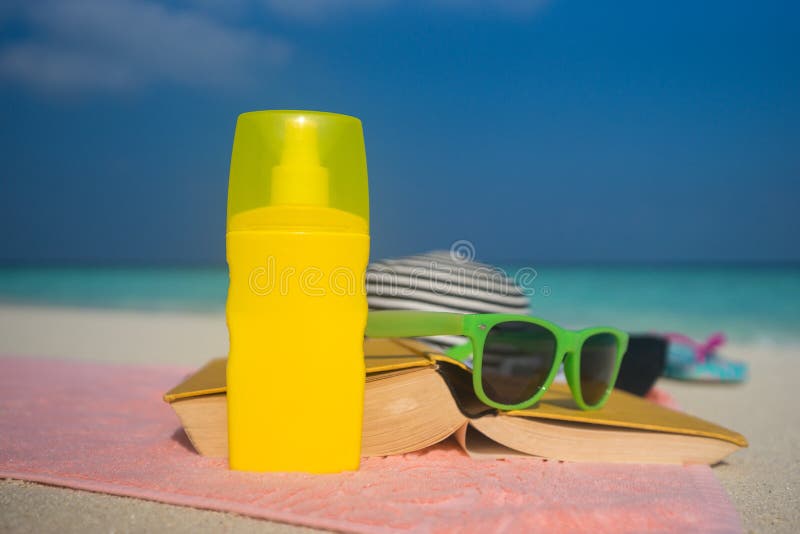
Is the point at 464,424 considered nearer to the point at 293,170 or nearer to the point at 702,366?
the point at 293,170

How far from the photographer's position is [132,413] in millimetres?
2086

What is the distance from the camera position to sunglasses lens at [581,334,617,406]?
172 centimetres

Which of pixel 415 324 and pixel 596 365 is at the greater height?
pixel 415 324

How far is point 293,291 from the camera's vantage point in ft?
4.34

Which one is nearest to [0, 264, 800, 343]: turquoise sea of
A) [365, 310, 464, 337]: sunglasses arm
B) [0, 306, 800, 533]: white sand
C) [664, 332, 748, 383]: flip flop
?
[664, 332, 748, 383]: flip flop

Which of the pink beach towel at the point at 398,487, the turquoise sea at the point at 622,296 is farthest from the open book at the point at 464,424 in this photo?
the turquoise sea at the point at 622,296

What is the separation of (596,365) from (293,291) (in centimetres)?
87

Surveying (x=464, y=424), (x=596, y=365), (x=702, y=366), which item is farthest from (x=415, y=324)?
(x=702, y=366)

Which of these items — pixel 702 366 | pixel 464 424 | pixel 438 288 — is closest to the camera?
pixel 464 424

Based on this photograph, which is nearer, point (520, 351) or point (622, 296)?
point (520, 351)

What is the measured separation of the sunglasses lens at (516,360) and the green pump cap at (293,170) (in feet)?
1.57

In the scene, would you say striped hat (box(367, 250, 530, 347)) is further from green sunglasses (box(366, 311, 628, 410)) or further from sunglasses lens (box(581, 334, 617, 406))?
sunglasses lens (box(581, 334, 617, 406))

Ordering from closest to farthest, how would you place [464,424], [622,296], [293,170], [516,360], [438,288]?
[293,170], [464,424], [516,360], [438,288], [622,296]

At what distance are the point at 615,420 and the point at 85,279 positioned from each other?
21290mm
